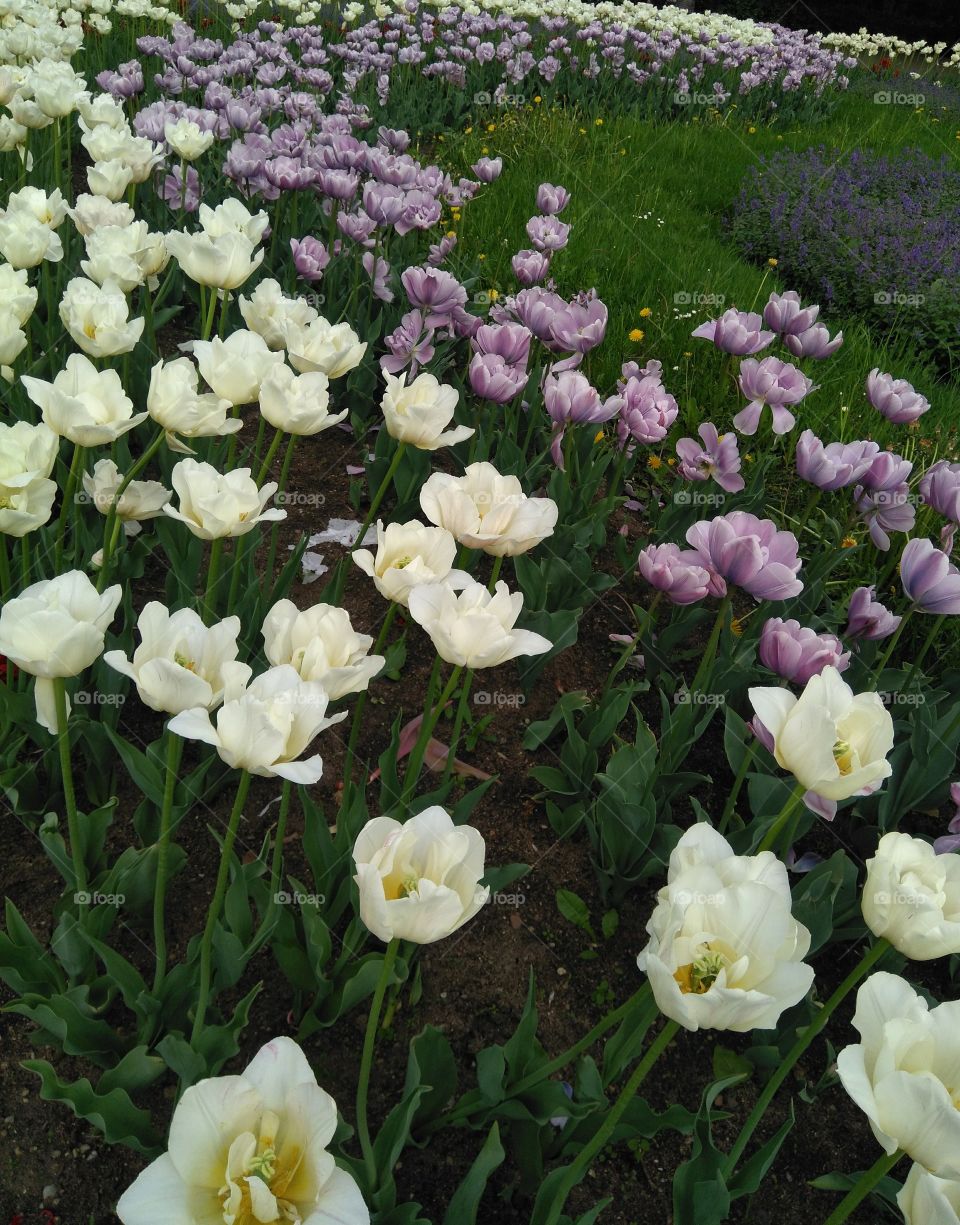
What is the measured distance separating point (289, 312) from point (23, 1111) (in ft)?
5.08

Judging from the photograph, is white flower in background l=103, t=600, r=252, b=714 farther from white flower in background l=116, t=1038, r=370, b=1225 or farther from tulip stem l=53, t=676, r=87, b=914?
white flower in background l=116, t=1038, r=370, b=1225

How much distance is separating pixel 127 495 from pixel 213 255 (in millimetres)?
646

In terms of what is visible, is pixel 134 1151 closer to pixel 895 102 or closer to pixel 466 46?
pixel 466 46

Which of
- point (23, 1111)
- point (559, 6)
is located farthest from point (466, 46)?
point (23, 1111)

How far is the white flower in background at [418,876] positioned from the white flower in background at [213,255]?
1566 millimetres

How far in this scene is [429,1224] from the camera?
3.90 ft

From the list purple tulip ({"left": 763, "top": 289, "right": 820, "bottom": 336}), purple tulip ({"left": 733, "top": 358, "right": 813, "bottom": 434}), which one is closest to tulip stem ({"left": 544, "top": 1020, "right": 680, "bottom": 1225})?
purple tulip ({"left": 733, "top": 358, "right": 813, "bottom": 434})

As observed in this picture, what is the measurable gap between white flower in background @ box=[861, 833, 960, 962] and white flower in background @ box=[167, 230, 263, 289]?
1.81m

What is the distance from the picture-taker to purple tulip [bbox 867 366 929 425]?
97.7 inches

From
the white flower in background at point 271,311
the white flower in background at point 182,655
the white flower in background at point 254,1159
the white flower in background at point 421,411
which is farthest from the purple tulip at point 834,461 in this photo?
the white flower in background at point 254,1159

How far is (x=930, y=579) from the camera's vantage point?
1.97 metres

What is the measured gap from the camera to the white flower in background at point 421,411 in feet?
6.06

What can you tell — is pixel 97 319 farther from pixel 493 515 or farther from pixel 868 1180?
pixel 868 1180

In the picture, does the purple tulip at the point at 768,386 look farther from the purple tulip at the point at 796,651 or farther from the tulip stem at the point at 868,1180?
the tulip stem at the point at 868,1180
